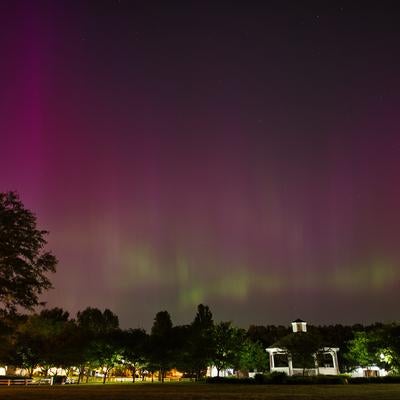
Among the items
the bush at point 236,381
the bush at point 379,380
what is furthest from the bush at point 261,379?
the bush at point 379,380

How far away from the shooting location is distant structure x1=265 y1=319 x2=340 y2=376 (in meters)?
82.5

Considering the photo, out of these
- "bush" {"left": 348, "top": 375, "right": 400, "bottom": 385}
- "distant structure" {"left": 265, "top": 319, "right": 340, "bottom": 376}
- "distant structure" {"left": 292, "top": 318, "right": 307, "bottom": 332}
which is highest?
"distant structure" {"left": 292, "top": 318, "right": 307, "bottom": 332}

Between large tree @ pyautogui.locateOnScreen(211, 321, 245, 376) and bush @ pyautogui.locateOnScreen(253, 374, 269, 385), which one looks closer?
bush @ pyautogui.locateOnScreen(253, 374, 269, 385)

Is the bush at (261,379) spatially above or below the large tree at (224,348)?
below

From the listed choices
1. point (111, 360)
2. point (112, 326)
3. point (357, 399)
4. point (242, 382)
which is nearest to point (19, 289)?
point (357, 399)

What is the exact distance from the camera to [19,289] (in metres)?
34.2

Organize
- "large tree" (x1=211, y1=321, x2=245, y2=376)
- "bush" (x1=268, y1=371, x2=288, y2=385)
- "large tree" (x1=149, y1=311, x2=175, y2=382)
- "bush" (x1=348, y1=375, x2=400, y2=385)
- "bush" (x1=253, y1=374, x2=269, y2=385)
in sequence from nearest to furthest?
"bush" (x1=268, y1=371, x2=288, y2=385), "bush" (x1=253, y1=374, x2=269, y2=385), "bush" (x1=348, y1=375, x2=400, y2=385), "large tree" (x1=211, y1=321, x2=245, y2=376), "large tree" (x1=149, y1=311, x2=175, y2=382)

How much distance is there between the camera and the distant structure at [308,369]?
82.5 metres

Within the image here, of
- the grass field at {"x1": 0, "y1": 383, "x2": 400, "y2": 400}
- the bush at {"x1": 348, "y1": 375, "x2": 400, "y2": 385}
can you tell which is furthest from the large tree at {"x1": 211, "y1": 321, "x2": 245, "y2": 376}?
the grass field at {"x1": 0, "y1": 383, "x2": 400, "y2": 400}

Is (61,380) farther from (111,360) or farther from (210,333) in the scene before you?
(210,333)

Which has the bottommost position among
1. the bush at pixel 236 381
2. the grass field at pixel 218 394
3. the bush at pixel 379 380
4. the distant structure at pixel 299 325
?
the grass field at pixel 218 394

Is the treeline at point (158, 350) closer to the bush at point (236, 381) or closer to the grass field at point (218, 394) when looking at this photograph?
the bush at point (236, 381)

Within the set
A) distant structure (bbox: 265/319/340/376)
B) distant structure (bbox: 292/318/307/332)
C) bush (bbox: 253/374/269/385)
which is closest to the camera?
bush (bbox: 253/374/269/385)

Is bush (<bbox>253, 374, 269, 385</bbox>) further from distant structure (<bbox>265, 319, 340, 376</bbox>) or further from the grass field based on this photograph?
distant structure (<bbox>265, 319, 340, 376</bbox>)
